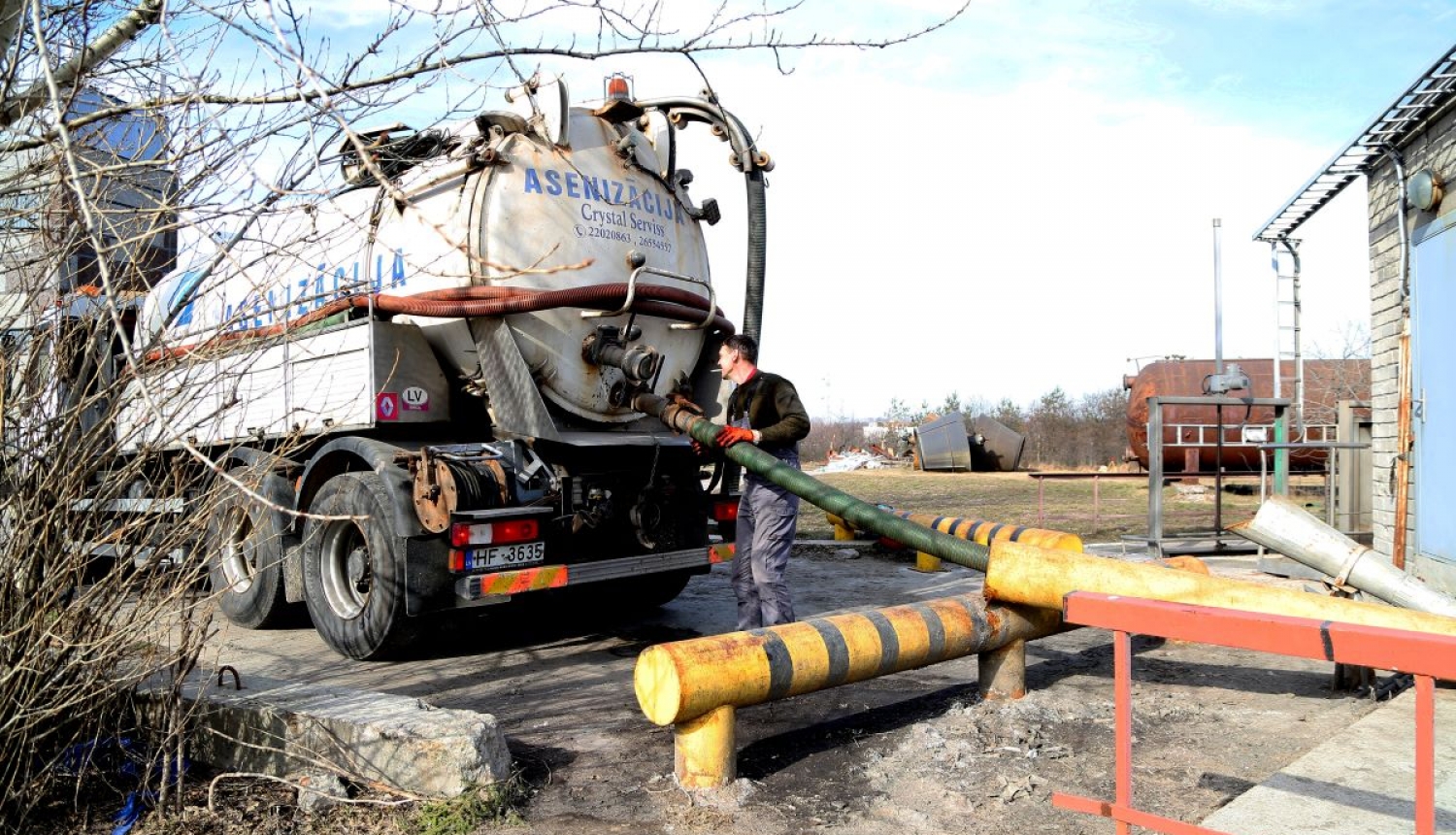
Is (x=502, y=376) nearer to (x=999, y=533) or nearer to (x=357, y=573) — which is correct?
(x=357, y=573)

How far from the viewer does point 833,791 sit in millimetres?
4105

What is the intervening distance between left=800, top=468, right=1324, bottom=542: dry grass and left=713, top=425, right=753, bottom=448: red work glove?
7.93 meters

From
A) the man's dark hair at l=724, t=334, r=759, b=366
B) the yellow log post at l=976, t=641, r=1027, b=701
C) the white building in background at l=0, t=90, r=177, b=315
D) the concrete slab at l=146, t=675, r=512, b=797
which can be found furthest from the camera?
the man's dark hair at l=724, t=334, r=759, b=366

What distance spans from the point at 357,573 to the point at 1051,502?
1551cm

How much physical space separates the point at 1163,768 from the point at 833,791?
1.40 metres

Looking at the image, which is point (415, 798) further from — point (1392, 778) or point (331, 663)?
point (1392, 778)

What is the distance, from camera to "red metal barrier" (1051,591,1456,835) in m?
2.64

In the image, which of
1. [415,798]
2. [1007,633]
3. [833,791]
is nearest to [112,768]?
[415,798]

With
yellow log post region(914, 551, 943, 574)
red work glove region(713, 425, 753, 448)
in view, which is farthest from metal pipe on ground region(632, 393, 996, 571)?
yellow log post region(914, 551, 943, 574)

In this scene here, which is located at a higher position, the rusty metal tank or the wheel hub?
the rusty metal tank

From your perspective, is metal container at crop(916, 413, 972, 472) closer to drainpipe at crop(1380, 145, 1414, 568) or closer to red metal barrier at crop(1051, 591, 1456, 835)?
drainpipe at crop(1380, 145, 1414, 568)

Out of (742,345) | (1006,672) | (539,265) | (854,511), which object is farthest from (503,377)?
(1006,672)

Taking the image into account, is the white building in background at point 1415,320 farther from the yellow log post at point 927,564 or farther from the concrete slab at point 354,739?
the concrete slab at point 354,739

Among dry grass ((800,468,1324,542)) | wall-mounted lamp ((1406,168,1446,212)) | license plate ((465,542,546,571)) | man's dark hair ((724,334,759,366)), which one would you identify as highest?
wall-mounted lamp ((1406,168,1446,212))
